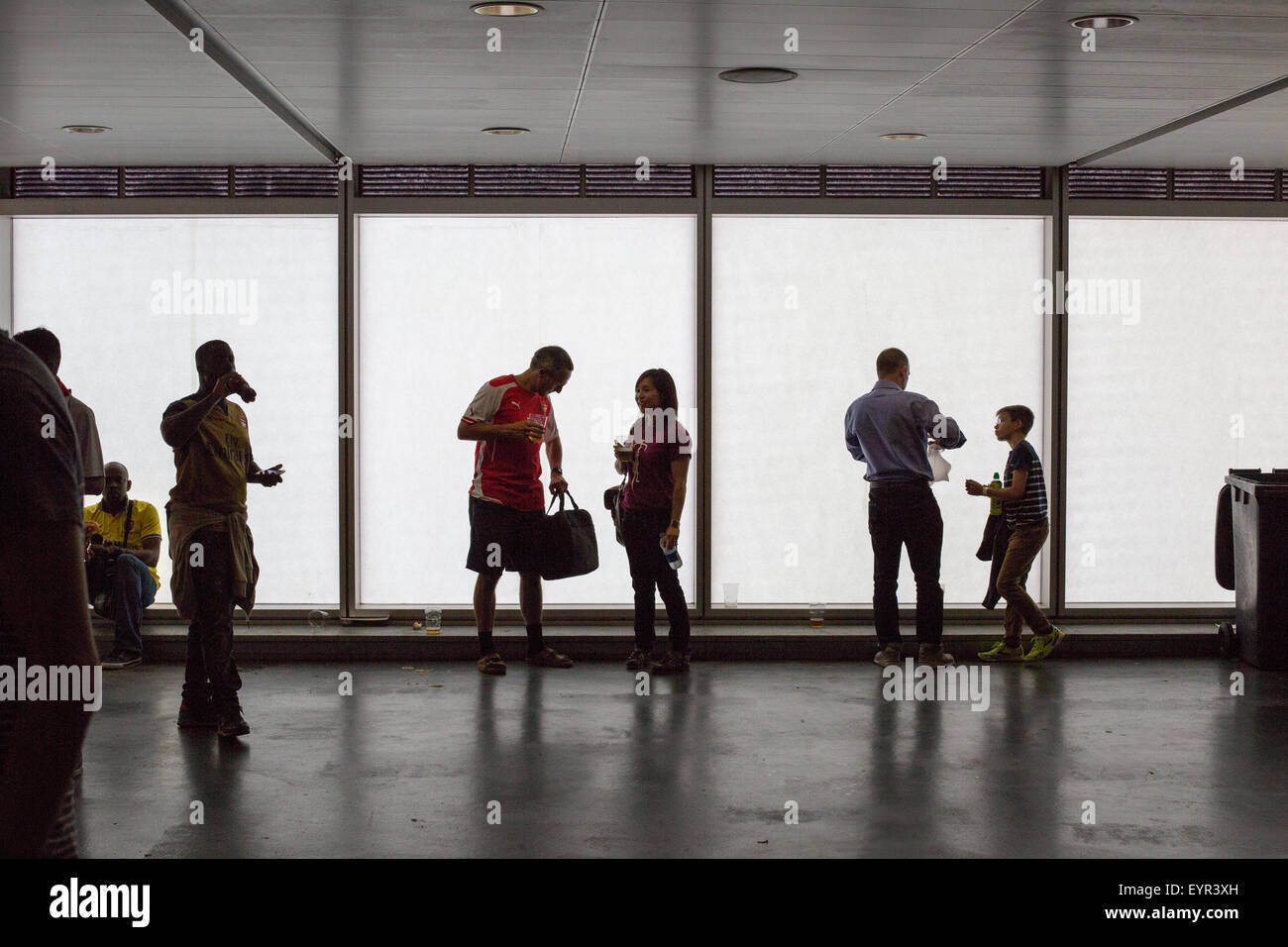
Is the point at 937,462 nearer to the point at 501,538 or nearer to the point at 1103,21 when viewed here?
the point at 501,538

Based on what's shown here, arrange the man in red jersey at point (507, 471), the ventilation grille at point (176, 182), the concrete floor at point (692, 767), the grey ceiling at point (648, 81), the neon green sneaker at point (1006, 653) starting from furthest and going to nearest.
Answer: the ventilation grille at point (176, 182), the neon green sneaker at point (1006, 653), the man in red jersey at point (507, 471), the grey ceiling at point (648, 81), the concrete floor at point (692, 767)

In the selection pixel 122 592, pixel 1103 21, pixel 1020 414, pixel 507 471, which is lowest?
pixel 122 592

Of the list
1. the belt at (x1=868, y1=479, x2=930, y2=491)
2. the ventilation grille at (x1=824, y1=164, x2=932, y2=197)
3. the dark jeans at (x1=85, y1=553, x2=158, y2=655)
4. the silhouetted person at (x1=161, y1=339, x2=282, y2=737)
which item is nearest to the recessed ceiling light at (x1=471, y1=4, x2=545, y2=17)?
the silhouetted person at (x1=161, y1=339, x2=282, y2=737)

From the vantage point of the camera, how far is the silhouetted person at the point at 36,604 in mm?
1482

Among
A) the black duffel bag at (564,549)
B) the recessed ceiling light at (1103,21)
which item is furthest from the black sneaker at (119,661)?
the recessed ceiling light at (1103,21)

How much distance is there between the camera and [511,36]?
554 centimetres

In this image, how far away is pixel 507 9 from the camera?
5.12 m

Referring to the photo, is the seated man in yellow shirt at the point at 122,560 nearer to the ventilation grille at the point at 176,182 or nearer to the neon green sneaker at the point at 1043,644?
the ventilation grille at the point at 176,182

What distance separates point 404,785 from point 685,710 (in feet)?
6.17

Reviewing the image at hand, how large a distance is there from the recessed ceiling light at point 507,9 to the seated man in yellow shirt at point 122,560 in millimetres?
4042

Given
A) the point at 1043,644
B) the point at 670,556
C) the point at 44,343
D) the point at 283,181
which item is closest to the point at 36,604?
the point at 44,343

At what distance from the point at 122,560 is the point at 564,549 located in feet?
8.99

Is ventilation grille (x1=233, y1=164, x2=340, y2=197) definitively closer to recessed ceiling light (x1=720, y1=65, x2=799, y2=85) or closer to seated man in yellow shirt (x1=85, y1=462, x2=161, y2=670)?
seated man in yellow shirt (x1=85, y1=462, x2=161, y2=670)

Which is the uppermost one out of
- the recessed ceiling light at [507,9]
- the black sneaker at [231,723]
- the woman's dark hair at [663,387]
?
the recessed ceiling light at [507,9]
